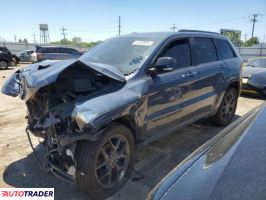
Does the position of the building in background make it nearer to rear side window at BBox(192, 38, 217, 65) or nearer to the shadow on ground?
rear side window at BBox(192, 38, 217, 65)

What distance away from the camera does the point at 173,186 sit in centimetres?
172

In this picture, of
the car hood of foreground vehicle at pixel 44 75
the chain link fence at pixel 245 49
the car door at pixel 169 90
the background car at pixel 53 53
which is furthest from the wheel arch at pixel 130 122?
the chain link fence at pixel 245 49

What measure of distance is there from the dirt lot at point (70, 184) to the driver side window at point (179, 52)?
139 cm

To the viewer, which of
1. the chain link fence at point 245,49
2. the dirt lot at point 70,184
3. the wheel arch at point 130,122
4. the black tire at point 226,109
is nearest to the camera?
the wheel arch at point 130,122

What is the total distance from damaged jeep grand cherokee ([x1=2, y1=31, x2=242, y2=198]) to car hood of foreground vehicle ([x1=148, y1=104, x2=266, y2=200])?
113 centimetres

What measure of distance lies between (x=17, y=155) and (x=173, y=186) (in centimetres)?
328

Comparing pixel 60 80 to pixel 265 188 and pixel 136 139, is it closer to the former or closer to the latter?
pixel 136 139

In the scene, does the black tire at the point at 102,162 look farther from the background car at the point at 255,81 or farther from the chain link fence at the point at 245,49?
the chain link fence at the point at 245,49

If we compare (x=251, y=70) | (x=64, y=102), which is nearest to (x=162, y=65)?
(x=64, y=102)

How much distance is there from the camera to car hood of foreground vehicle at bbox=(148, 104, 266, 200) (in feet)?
4.81

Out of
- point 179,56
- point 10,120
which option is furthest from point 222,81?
point 10,120

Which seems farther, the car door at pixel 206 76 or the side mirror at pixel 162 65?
the car door at pixel 206 76

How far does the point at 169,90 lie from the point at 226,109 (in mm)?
2446

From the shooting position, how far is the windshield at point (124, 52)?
3769mm
